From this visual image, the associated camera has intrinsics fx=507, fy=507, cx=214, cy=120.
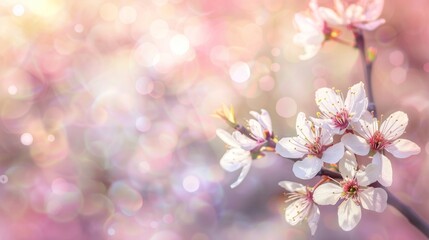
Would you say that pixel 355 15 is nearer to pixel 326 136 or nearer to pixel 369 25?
pixel 369 25

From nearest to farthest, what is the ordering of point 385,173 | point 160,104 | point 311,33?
point 385,173 < point 311,33 < point 160,104

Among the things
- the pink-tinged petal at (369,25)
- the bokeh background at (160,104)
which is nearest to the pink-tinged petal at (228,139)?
the pink-tinged petal at (369,25)

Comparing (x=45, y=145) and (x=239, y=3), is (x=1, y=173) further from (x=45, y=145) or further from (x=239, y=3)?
(x=239, y=3)

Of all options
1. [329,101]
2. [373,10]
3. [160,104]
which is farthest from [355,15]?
[160,104]

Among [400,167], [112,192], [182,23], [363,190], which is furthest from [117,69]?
[363,190]

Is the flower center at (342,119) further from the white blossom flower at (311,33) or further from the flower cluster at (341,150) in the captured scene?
the white blossom flower at (311,33)
